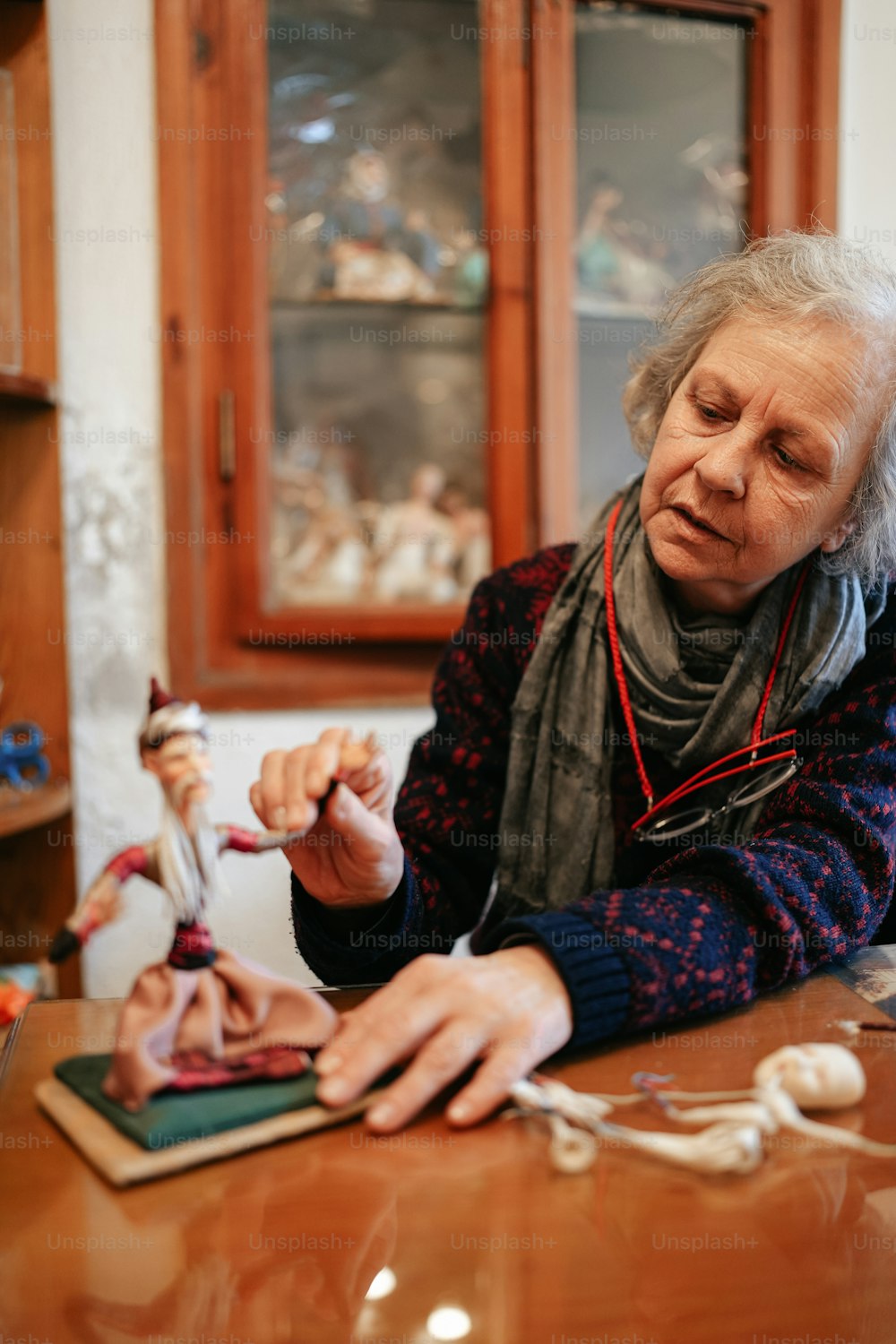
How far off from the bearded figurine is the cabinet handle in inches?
51.3

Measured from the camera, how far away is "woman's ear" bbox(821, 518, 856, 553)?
1174mm

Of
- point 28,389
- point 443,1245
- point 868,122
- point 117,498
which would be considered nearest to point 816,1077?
point 443,1245

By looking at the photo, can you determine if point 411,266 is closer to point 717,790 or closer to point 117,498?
point 117,498

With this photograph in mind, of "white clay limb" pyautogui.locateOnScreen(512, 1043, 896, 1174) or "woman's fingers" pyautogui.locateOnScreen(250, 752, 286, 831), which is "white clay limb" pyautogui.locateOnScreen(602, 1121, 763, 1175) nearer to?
"white clay limb" pyautogui.locateOnScreen(512, 1043, 896, 1174)

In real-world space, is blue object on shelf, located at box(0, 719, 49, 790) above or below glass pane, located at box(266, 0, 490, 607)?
below

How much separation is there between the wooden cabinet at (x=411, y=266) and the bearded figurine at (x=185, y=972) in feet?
4.29

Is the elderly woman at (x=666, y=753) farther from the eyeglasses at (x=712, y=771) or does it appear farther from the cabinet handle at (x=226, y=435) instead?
the cabinet handle at (x=226, y=435)

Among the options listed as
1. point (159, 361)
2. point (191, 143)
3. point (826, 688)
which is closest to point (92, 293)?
point (159, 361)

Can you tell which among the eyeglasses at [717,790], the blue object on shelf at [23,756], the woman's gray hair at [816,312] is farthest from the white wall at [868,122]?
the blue object on shelf at [23,756]

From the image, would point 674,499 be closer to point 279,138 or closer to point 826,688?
point 826,688

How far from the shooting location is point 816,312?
1.08m

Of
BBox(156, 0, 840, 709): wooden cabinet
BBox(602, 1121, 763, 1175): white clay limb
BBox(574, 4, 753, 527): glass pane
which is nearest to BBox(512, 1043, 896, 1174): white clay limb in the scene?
BBox(602, 1121, 763, 1175): white clay limb

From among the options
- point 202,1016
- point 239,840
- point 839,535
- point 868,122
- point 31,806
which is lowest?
point 31,806

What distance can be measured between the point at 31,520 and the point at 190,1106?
1.36 m
